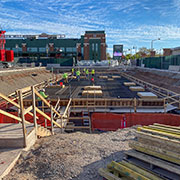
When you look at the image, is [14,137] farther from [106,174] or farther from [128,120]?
[128,120]

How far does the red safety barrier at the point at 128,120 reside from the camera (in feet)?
41.3

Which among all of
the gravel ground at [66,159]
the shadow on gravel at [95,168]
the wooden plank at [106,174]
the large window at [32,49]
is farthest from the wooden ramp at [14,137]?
the large window at [32,49]

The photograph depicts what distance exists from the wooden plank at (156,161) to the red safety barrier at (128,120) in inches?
299

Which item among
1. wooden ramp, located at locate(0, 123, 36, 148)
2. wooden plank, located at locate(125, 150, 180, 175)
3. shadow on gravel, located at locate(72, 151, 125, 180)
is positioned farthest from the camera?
wooden ramp, located at locate(0, 123, 36, 148)

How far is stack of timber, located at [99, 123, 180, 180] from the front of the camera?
4.17m

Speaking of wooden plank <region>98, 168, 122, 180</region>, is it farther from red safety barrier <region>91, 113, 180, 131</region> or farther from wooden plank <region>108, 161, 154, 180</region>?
red safety barrier <region>91, 113, 180, 131</region>

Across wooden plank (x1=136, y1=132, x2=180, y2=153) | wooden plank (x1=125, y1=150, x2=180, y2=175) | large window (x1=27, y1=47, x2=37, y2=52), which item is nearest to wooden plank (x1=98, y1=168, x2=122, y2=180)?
wooden plank (x1=125, y1=150, x2=180, y2=175)

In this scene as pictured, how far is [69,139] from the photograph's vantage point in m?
6.78

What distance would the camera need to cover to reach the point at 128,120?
41.7 ft

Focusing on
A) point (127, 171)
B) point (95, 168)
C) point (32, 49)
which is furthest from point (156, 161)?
point (32, 49)

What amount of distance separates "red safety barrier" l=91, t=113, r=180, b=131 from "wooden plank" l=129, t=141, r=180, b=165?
→ 749cm

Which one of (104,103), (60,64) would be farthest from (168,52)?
(104,103)

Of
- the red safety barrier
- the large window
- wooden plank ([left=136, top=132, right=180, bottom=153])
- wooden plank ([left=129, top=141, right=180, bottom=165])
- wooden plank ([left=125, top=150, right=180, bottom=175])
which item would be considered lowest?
the red safety barrier

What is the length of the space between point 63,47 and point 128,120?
237 feet
